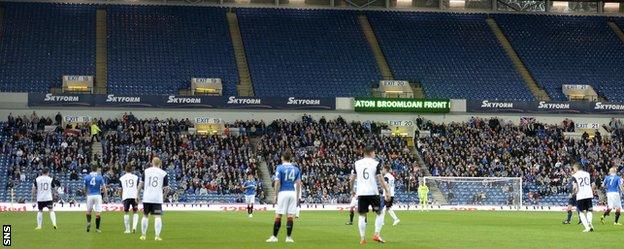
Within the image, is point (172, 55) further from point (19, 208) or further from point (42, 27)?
point (19, 208)

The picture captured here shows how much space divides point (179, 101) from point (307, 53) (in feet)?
45.9

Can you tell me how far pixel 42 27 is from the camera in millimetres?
79500

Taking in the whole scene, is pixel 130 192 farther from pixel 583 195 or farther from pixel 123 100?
pixel 123 100

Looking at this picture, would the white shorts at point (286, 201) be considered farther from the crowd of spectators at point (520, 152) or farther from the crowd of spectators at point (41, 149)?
the crowd of spectators at point (520, 152)

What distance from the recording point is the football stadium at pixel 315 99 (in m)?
63.2

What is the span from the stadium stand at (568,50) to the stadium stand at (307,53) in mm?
14277

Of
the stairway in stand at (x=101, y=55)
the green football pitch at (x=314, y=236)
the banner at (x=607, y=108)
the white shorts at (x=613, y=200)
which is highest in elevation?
the stairway in stand at (x=101, y=55)

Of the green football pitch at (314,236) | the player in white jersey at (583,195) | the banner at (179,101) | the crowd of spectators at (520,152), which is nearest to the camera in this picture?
the green football pitch at (314,236)

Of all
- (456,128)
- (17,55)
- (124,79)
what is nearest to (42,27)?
(17,55)

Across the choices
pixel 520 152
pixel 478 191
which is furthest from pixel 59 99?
pixel 520 152

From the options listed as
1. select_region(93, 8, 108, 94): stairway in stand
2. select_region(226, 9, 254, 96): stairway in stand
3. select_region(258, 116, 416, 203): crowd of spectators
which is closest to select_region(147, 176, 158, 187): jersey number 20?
select_region(258, 116, 416, 203): crowd of spectators

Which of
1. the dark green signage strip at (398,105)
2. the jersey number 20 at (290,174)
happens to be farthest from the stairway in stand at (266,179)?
the jersey number 20 at (290,174)

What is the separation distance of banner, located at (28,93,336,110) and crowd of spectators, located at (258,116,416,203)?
1378 mm

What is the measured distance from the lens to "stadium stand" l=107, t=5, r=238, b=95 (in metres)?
74.8
